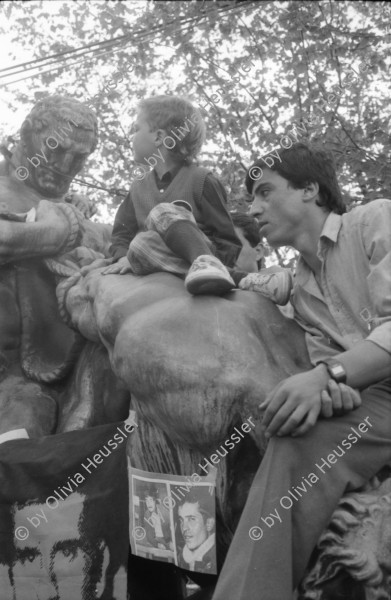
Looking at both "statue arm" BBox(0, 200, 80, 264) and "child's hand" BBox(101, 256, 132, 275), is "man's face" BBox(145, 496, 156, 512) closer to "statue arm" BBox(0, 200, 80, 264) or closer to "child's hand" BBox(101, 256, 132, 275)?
"child's hand" BBox(101, 256, 132, 275)

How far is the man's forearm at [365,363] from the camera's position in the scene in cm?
275

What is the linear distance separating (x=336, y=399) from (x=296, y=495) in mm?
290

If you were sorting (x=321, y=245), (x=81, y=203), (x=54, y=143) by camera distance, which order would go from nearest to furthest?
(x=321, y=245) < (x=54, y=143) < (x=81, y=203)

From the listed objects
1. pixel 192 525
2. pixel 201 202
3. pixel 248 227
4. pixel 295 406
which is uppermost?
pixel 248 227

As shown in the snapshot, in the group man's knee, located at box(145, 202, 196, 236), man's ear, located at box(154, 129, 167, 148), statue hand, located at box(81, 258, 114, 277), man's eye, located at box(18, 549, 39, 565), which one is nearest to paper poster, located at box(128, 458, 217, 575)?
man's eye, located at box(18, 549, 39, 565)

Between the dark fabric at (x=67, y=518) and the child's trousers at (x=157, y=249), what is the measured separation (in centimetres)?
59

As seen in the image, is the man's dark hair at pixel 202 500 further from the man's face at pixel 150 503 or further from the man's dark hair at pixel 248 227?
the man's dark hair at pixel 248 227

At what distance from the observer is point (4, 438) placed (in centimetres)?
395

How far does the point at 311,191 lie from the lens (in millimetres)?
3268

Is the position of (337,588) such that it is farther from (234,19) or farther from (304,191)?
(234,19)

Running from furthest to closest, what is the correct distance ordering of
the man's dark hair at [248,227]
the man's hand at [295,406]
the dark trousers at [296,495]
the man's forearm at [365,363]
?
the man's dark hair at [248,227], the man's forearm at [365,363], the man's hand at [295,406], the dark trousers at [296,495]

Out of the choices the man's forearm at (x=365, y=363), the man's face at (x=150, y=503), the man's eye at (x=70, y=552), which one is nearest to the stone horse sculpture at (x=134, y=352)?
the man's face at (x=150, y=503)

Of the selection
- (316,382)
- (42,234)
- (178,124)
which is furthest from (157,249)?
(316,382)

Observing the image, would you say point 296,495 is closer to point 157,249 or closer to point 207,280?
point 207,280
